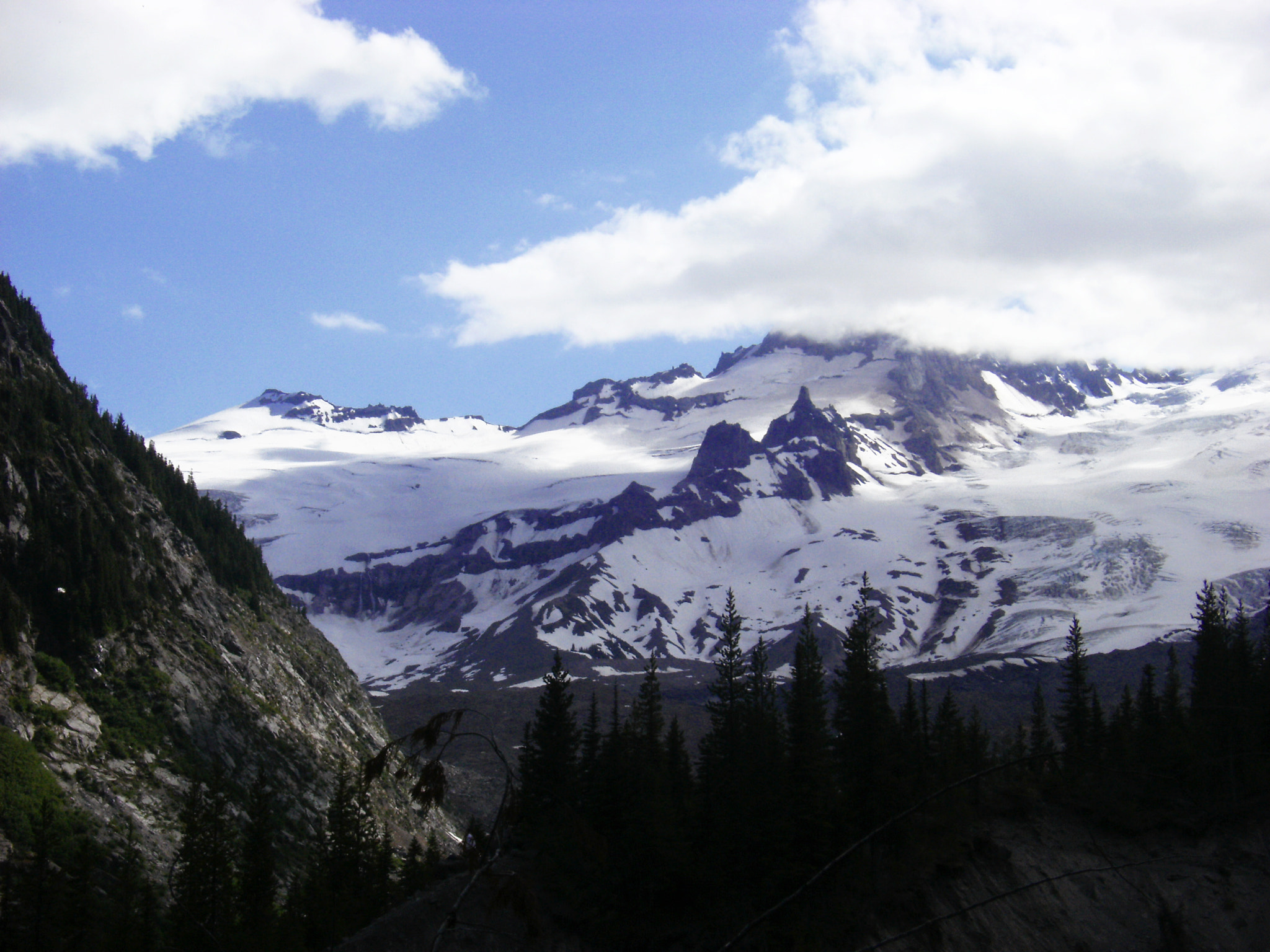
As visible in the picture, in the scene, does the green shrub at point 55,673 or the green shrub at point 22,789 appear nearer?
the green shrub at point 22,789

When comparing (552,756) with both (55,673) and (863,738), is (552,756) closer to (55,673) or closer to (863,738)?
(863,738)

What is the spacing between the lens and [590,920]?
57.4 meters

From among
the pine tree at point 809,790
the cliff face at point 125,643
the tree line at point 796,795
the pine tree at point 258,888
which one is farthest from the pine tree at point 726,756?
the cliff face at point 125,643

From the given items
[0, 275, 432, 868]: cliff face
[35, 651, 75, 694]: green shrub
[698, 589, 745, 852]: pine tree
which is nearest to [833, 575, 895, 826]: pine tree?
[698, 589, 745, 852]: pine tree

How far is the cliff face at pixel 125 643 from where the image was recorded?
8325 centimetres

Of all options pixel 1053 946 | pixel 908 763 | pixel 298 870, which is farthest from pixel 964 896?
pixel 298 870

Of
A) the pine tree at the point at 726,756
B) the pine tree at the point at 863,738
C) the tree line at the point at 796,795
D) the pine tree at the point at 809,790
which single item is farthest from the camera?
the pine tree at the point at 863,738

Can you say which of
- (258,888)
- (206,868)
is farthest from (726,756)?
(206,868)

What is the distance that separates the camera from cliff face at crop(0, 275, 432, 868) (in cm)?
8325

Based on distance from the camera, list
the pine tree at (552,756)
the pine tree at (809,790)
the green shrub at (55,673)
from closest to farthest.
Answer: the pine tree at (809,790) → the pine tree at (552,756) → the green shrub at (55,673)

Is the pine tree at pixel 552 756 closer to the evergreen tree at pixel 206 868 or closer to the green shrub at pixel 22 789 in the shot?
the evergreen tree at pixel 206 868

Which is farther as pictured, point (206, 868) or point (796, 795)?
point (206, 868)

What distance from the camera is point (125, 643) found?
98125 mm

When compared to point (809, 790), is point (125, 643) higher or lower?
higher
